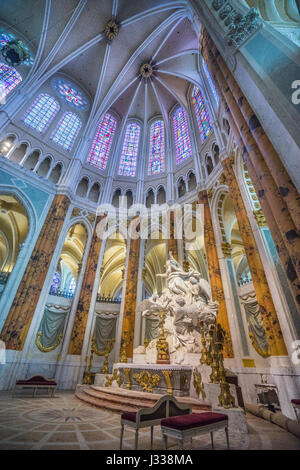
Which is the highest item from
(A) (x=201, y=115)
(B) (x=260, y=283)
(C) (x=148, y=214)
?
(A) (x=201, y=115)

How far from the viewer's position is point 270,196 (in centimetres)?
388

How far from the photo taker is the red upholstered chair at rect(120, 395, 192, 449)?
2510mm

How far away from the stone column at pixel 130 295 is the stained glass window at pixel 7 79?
11727 mm

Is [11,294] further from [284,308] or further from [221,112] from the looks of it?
[221,112]

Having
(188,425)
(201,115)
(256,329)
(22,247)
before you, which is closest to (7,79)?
(22,247)

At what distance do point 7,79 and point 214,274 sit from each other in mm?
16762

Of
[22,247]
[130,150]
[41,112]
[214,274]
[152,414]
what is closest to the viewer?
[152,414]

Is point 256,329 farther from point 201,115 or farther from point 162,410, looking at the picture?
point 201,115

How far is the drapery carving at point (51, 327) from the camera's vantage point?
10.9 metres

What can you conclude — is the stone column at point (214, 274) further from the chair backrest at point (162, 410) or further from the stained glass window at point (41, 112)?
the stained glass window at point (41, 112)

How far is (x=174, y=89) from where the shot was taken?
17.7 metres

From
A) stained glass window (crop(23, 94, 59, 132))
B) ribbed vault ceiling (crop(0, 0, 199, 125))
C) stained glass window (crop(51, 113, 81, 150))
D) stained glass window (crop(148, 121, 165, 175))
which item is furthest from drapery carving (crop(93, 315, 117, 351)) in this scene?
ribbed vault ceiling (crop(0, 0, 199, 125))

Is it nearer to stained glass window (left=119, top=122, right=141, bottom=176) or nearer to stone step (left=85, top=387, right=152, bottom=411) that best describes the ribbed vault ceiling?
stained glass window (left=119, top=122, right=141, bottom=176)

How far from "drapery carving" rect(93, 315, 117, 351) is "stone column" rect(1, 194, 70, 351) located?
410cm
